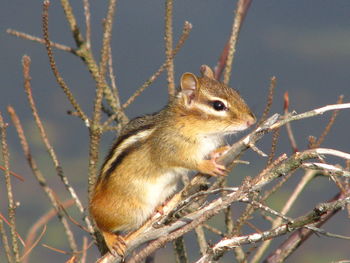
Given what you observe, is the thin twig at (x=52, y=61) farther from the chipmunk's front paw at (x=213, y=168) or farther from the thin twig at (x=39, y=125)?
the chipmunk's front paw at (x=213, y=168)

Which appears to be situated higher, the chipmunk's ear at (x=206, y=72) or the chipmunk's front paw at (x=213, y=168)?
the chipmunk's ear at (x=206, y=72)

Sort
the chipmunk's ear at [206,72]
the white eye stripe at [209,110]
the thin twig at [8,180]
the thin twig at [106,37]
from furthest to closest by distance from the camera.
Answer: the chipmunk's ear at [206,72] < the white eye stripe at [209,110] < the thin twig at [106,37] < the thin twig at [8,180]

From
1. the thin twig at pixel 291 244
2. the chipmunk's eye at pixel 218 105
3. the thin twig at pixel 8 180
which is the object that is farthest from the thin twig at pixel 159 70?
the thin twig at pixel 291 244

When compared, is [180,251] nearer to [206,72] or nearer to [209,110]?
[209,110]

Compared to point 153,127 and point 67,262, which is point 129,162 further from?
point 67,262

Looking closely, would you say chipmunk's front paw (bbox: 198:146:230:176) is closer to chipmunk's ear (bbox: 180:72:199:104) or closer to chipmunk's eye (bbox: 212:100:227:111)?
chipmunk's eye (bbox: 212:100:227:111)

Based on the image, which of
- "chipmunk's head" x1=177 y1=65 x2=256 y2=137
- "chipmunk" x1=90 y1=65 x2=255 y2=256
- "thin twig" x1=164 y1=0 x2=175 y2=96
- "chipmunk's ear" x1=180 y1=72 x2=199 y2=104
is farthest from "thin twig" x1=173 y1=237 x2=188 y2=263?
"thin twig" x1=164 y1=0 x2=175 y2=96

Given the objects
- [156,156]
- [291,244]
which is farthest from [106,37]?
[291,244]

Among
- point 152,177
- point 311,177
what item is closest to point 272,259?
point 311,177
